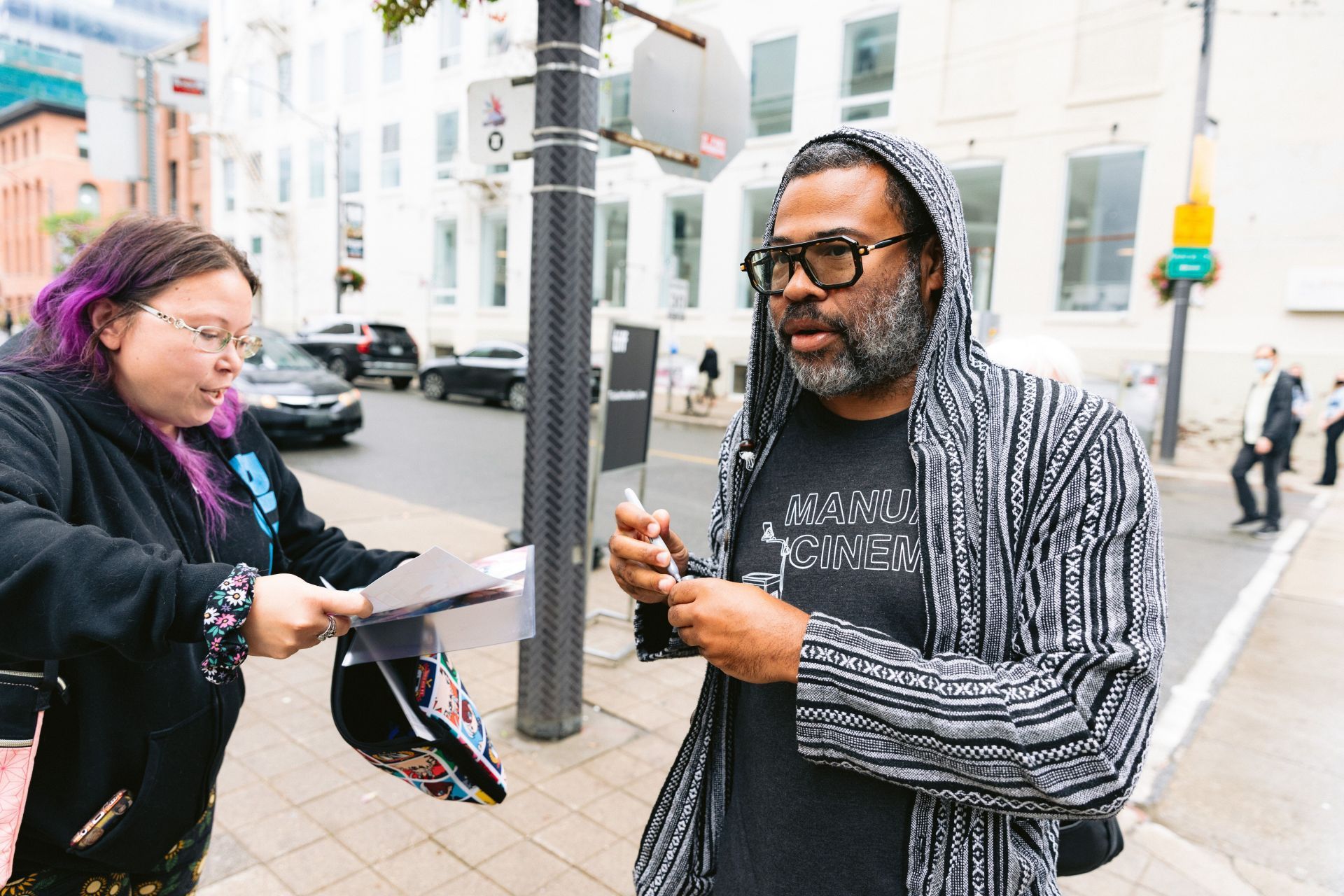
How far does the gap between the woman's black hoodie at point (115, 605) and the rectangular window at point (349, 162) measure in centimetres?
2976

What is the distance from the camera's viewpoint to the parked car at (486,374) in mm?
17531

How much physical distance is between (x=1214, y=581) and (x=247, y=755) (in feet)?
23.6

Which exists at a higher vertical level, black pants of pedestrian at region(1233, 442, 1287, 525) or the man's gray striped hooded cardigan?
the man's gray striped hooded cardigan

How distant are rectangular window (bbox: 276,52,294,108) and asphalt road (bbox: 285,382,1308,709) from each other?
20.5m

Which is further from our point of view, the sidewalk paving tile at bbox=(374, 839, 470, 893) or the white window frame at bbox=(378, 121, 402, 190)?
the white window frame at bbox=(378, 121, 402, 190)

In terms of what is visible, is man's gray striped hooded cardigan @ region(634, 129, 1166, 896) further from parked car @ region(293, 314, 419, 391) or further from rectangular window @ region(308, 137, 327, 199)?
rectangular window @ region(308, 137, 327, 199)

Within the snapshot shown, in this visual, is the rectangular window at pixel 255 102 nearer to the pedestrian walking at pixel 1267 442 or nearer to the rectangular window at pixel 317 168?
the rectangular window at pixel 317 168

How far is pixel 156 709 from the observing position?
1.45 metres

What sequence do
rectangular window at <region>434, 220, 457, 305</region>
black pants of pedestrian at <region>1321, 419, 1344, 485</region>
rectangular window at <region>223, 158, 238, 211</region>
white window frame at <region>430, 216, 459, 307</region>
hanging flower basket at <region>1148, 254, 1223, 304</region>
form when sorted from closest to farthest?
black pants of pedestrian at <region>1321, 419, 1344, 485</region>
hanging flower basket at <region>1148, 254, 1223, 304</region>
white window frame at <region>430, 216, 459, 307</region>
rectangular window at <region>434, 220, 457, 305</region>
rectangular window at <region>223, 158, 238, 211</region>

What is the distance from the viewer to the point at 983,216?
17453 mm

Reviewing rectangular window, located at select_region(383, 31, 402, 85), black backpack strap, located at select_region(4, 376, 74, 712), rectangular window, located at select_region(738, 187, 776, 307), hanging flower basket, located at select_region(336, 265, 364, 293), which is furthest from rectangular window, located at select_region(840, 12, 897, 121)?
black backpack strap, located at select_region(4, 376, 74, 712)

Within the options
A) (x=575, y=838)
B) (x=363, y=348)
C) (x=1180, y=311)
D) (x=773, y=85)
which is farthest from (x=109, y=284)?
(x=363, y=348)

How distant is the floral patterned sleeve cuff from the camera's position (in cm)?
114

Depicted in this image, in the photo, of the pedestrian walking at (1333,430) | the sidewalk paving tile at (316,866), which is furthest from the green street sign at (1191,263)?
the sidewalk paving tile at (316,866)
